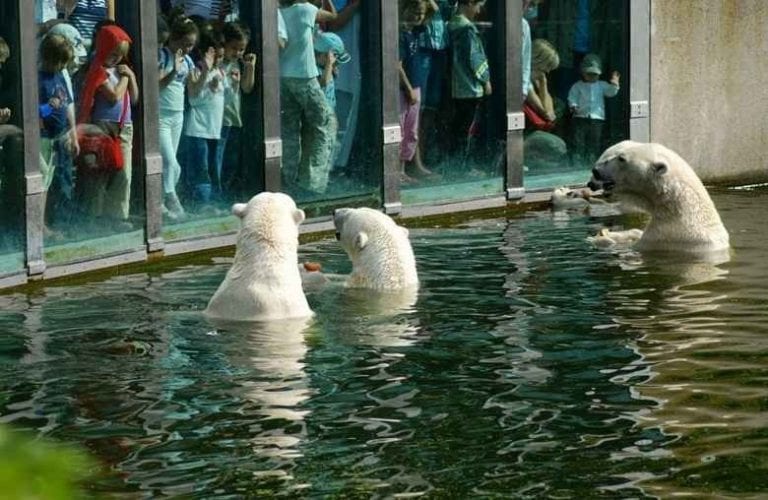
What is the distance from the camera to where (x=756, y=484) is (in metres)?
4.29

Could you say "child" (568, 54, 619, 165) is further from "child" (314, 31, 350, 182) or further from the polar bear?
the polar bear

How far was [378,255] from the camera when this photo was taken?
8.60 meters

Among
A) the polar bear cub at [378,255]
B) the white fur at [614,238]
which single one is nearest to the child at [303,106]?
the white fur at [614,238]

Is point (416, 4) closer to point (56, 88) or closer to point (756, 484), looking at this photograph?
point (56, 88)

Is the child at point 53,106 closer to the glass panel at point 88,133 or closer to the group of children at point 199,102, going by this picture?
the glass panel at point 88,133

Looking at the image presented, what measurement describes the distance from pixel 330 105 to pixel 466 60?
6.05 feet

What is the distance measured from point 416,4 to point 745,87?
15.6 feet

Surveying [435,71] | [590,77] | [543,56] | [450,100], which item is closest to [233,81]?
[435,71]

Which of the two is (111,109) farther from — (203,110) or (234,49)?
(234,49)

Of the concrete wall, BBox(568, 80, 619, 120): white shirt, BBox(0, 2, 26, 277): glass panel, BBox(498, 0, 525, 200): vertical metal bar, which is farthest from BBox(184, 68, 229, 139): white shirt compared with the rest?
the concrete wall

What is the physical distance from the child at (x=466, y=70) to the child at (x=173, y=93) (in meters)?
3.18

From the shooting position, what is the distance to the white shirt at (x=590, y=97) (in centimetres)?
1427

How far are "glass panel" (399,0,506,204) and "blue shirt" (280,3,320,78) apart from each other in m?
1.23

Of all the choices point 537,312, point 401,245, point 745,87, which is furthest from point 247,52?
point 745,87
